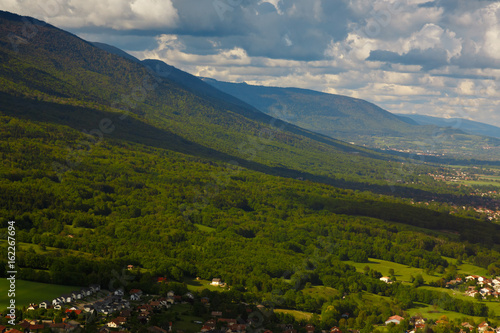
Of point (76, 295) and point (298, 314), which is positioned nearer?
point (76, 295)

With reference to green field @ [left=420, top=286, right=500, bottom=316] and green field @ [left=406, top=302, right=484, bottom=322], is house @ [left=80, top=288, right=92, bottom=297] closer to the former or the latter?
green field @ [left=406, top=302, right=484, bottom=322]

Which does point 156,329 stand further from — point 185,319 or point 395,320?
point 395,320

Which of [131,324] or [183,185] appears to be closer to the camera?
[131,324]

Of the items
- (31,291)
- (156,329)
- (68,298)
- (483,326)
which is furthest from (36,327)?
(483,326)

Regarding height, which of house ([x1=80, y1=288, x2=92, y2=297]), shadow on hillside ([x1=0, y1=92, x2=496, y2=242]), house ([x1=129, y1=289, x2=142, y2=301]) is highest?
shadow on hillside ([x1=0, y1=92, x2=496, y2=242])

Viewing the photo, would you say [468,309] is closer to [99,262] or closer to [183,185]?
[99,262]

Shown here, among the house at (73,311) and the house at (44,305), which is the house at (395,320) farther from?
the house at (44,305)

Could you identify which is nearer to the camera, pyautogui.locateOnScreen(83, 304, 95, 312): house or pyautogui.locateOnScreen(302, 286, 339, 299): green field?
pyautogui.locateOnScreen(83, 304, 95, 312): house

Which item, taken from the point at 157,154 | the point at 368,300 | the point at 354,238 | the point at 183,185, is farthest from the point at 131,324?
the point at 157,154

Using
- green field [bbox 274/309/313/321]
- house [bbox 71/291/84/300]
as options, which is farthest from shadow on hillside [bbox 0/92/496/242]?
house [bbox 71/291/84/300]
